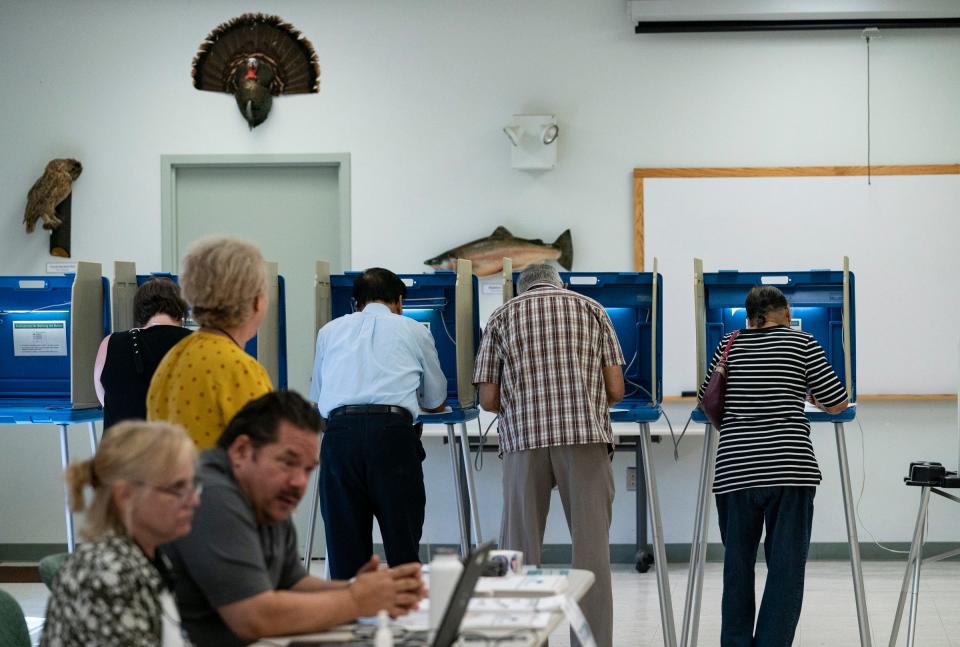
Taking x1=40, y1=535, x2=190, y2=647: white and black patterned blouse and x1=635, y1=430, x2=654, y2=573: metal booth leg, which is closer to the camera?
x1=40, y1=535, x2=190, y2=647: white and black patterned blouse

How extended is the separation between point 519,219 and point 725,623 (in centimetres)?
261

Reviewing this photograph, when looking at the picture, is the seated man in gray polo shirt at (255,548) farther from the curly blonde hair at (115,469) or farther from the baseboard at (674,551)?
the baseboard at (674,551)

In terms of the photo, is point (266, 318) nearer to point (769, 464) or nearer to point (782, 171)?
point (769, 464)

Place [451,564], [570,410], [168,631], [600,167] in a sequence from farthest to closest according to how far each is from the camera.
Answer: [600,167], [570,410], [451,564], [168,631]

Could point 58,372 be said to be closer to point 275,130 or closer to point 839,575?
point 275,130

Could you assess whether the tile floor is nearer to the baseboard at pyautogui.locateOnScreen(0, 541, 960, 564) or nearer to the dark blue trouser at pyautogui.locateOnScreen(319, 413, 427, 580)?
the baseboard at pyautogui.locateOnScreen(0, 541, 960, 564)

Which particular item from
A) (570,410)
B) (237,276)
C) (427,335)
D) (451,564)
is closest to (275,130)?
(427,335)

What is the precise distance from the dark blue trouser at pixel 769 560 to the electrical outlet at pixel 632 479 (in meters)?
2.09

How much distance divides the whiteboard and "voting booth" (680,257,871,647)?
3.97ft

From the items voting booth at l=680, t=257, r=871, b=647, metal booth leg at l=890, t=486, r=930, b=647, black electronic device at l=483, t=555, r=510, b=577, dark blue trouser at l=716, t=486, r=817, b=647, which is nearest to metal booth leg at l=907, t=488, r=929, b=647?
metal booth leg at l=890, t=486, r=930, b=647

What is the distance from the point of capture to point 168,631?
61.4 inches

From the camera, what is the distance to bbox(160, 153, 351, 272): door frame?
19.2 feet

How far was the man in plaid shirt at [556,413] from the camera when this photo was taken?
367cm

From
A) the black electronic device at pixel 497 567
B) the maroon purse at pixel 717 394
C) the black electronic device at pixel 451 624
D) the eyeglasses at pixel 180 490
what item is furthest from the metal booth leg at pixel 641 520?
the eyeglasses at pixel 180 490
